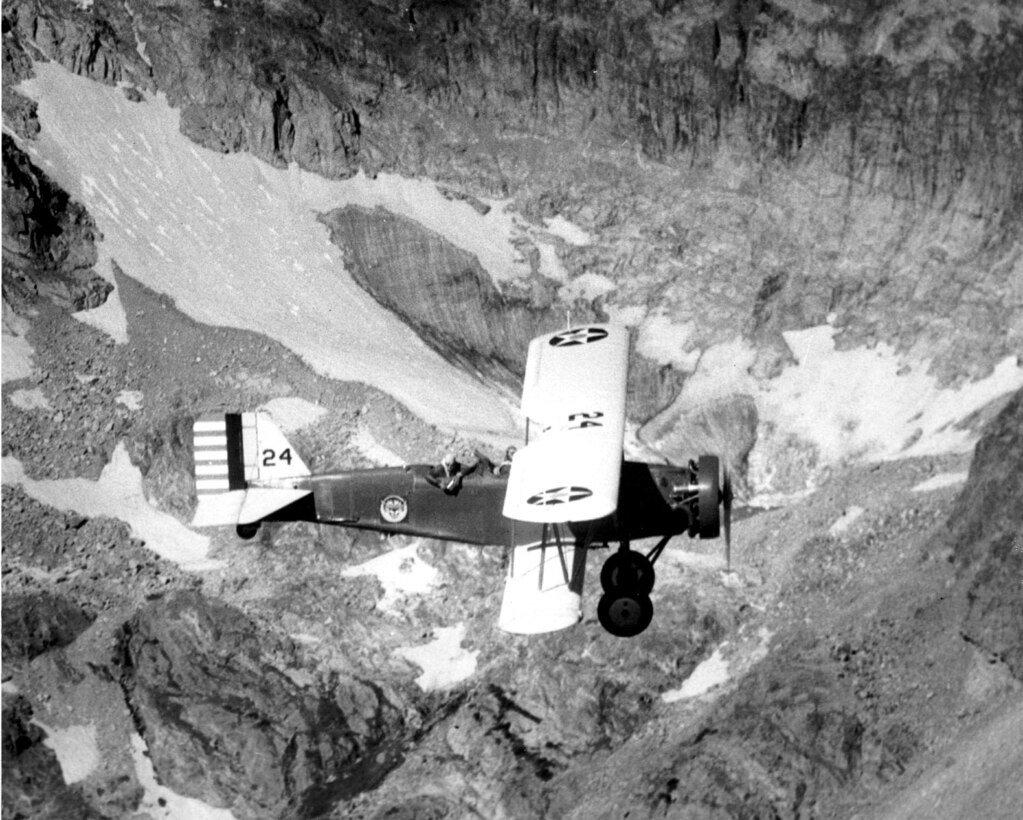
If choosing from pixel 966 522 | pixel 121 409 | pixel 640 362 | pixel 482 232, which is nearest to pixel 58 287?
pixel 121 409

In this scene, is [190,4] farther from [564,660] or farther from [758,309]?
[564,660]

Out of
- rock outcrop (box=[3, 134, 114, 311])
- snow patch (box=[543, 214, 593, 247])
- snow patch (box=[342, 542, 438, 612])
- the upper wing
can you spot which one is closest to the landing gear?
the upper wing

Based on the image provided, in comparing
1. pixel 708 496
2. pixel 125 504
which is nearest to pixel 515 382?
pixel 125 504

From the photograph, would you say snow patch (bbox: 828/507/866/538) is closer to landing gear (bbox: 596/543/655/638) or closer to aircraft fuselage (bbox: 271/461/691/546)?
landing gear (bbox: 596/543/655/638)

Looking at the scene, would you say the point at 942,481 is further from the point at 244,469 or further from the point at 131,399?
the point at 131,399

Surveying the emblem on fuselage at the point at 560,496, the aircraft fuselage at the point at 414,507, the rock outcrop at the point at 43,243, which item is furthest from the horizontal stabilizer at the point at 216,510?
the rock outcrop at the point at 43,243

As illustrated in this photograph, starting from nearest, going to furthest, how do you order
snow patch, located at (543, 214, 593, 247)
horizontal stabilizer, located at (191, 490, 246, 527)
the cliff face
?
horizontal stabilizer, located at (191, 490, 246, 527) → snow patch, located at (543, 214, 593, 247) → the cliff face

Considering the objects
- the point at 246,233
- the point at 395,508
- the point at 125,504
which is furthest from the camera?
the point at 246,233
